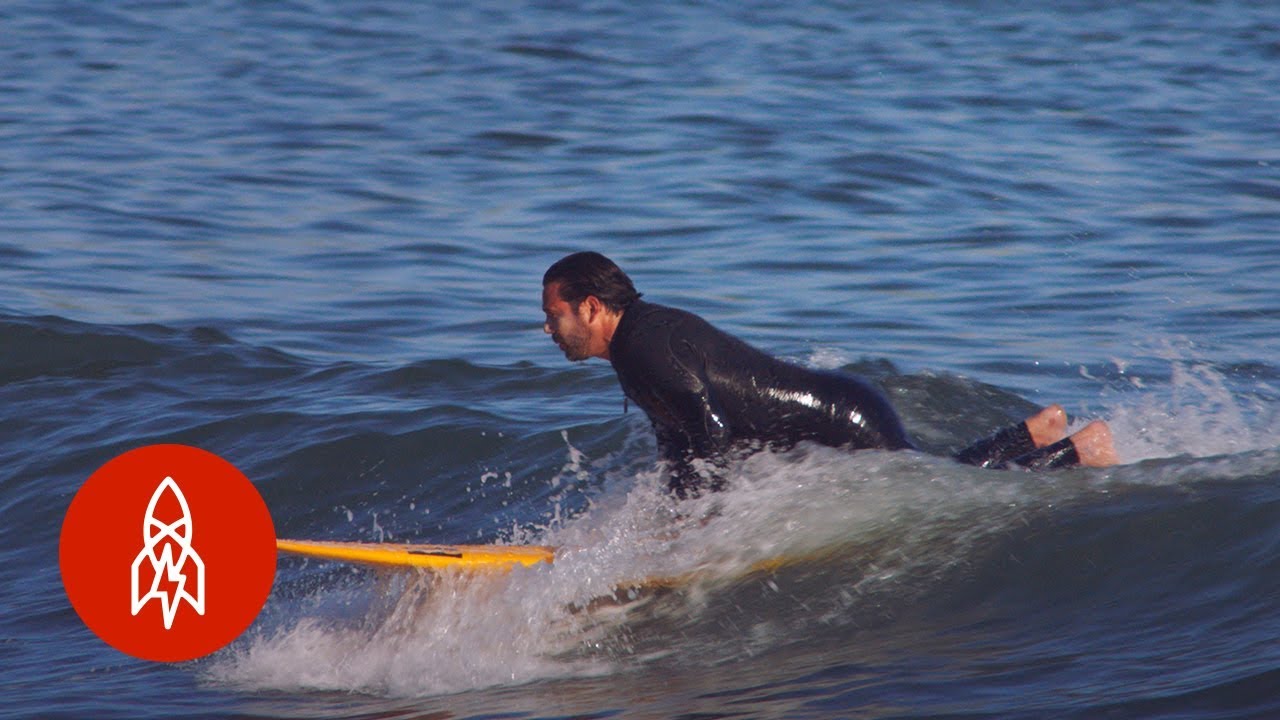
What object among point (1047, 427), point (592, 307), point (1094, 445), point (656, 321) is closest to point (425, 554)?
point (592, 307)

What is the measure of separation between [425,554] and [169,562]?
1078 millimetres

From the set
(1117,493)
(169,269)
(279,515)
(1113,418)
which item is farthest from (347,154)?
(1117,493)

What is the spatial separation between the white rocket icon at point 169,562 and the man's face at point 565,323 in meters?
1.63

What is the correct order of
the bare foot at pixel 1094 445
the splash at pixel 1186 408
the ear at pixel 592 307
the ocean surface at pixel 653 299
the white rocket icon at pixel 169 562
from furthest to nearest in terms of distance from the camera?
the splash at pixel 1186 408 < the bare foot at pixel 1094 445 < the ear at pixel 592 307 < the ocean surface at pixel 653 299 < the white rocket icon at pixel 169 562

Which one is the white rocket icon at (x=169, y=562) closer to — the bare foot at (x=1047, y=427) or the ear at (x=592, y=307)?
the ear at (x=592, y=307)

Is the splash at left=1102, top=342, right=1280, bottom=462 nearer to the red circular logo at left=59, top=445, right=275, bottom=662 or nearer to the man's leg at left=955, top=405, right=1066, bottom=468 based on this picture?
the man's leg at left=955, top=405, right=1066, bottom=468

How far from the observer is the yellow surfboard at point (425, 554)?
639 cm

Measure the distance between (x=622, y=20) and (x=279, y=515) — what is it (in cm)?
1741

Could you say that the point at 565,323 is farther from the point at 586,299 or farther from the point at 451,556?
the point at 451,556

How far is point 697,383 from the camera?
6418 millimetres

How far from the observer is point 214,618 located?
5879 millimetres

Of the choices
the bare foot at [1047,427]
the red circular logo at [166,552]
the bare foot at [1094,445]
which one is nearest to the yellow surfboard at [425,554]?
the red circular logo at [166,552]

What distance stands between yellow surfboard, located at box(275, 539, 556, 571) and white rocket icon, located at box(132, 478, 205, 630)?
592 millimetres

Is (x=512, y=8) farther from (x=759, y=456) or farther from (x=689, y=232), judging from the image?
(x=759, y=456)
